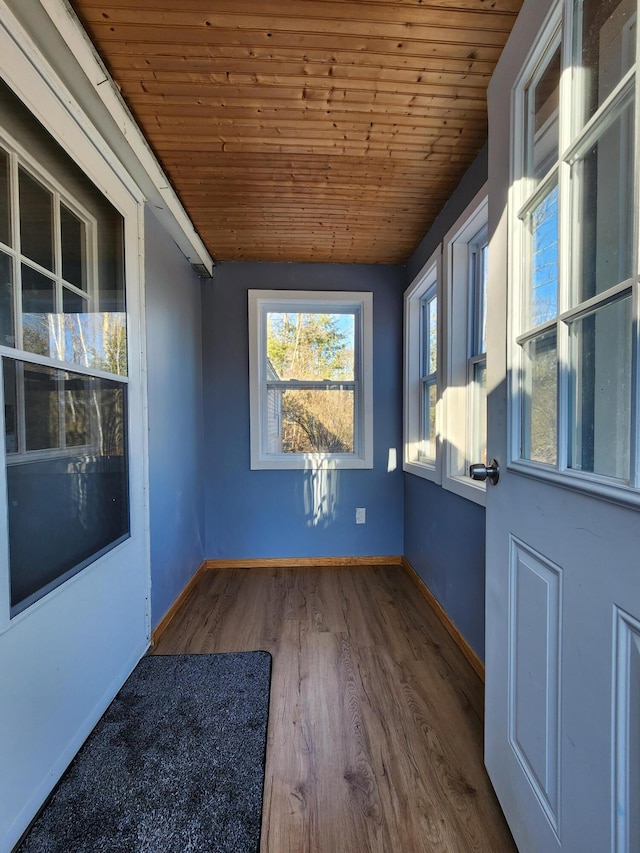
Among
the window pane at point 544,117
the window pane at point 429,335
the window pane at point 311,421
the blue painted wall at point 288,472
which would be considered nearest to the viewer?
the window pane at point 544,117

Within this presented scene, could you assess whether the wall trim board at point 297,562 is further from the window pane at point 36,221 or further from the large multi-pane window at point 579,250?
the window pane at point 36,221

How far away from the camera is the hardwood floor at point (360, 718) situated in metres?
0.94

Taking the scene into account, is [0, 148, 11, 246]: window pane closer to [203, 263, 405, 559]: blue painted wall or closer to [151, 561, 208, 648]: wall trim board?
[203, 263, 405, 559]: blue painted wall

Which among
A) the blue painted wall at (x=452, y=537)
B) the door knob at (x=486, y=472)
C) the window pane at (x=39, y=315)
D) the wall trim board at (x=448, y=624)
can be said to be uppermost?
the window pane at (x=39, y=315)

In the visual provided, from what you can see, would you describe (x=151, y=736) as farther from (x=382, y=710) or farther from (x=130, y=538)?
(x=382, y=710)

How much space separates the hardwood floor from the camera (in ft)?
3.09

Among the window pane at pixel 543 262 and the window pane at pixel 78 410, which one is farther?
the window pane at pixel 78 410

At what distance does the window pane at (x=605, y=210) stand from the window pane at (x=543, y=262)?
0.21ft

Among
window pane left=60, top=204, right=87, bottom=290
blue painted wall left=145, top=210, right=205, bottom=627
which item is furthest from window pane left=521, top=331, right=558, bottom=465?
blue painted wall left=145, top=210, right=205, bottom=627

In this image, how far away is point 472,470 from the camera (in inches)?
39.0

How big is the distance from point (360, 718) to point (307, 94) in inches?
91.7

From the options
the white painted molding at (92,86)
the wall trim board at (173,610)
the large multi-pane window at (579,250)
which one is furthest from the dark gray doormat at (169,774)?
the white painted molding at (92,86)

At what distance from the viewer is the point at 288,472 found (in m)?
2.64

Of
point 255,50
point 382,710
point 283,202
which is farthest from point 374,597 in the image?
point 255,50
